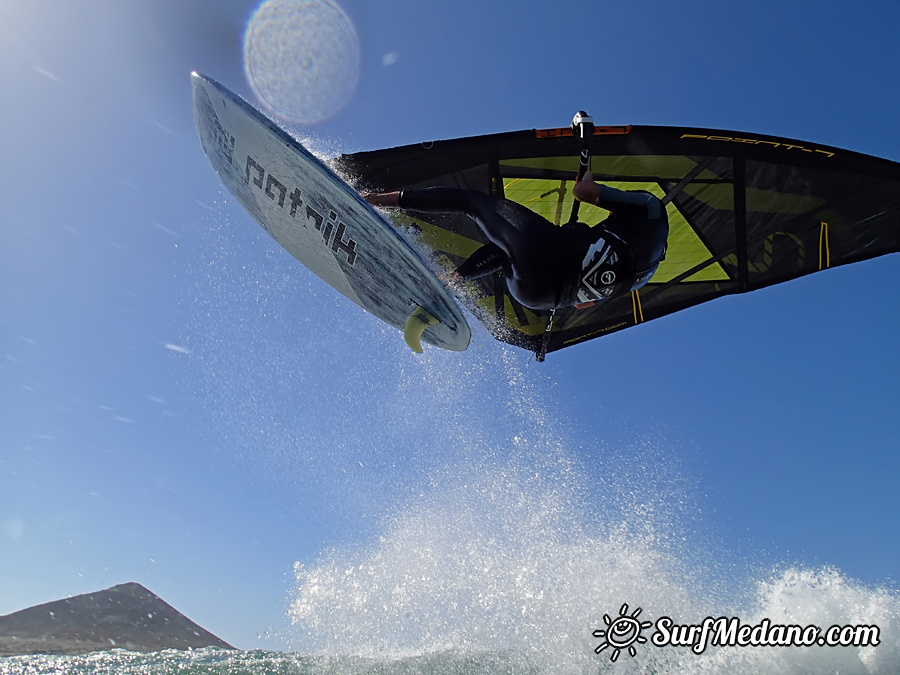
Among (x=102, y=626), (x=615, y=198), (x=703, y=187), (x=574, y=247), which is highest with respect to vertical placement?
(x=703, y=187)

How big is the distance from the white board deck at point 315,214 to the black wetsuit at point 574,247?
0.75 meters

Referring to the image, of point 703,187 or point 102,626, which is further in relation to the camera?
point 102,626

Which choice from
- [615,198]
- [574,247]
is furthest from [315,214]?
[615,198]

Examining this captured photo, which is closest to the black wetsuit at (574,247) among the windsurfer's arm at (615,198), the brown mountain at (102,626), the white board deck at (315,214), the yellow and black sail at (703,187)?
the windsurfer's arm at (615,198)

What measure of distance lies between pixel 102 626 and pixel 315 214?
47.6 m

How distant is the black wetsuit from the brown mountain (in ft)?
122

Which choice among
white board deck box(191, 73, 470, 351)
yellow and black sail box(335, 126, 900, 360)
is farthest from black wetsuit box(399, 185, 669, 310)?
yellow and black sail box(335, 126, 900, 360)

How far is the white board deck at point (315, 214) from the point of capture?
170 inches

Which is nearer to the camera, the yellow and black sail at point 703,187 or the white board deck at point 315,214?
the white board deck at point 315,214

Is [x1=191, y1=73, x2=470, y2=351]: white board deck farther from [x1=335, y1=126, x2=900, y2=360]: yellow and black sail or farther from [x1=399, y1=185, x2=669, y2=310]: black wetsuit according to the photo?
[x1=335, y1=126, x2=900, y2=360]: yellow and black sail

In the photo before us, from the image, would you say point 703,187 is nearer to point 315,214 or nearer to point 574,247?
point 574,247

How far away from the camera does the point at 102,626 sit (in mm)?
37469

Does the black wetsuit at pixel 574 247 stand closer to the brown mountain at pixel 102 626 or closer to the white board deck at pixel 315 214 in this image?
the white board deck at pixel 315 214

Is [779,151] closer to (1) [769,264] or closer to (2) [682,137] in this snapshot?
(2) [682,137]
